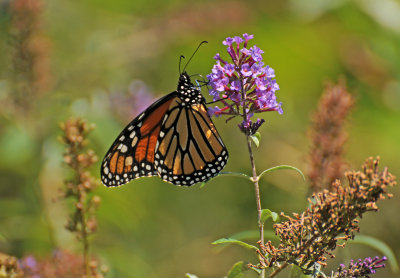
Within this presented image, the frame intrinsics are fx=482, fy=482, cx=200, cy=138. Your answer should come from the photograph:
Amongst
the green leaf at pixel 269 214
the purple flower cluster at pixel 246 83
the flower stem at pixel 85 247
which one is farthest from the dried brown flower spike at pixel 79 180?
the green leaf at pixel 269 214

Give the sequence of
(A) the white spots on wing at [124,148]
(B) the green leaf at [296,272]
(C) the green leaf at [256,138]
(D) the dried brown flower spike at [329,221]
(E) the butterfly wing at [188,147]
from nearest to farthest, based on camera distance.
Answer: (D) the dried brown flower spike at [329,221] < (B) the green leaf at [296,272] < (C) the green leaf at [256,138] < (E) the butterfly wing at [188,147] < (A) the white spots on wing at [124,148]

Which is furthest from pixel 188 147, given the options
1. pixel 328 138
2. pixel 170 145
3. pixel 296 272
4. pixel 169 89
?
pixel 169 89

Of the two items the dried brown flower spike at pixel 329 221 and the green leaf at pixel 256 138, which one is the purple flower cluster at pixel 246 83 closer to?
the green leaf at pixel 256 138

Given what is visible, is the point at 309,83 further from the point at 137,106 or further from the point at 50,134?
the point at 50,134

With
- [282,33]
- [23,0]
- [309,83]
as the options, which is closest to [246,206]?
[309,83]

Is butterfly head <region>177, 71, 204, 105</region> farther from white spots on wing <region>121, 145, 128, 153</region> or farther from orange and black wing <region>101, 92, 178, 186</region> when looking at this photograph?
white spots on wing <region>121, 145, 128, 153</region>

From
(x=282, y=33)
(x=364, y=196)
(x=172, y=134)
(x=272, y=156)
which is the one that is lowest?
(x=364, y=196)

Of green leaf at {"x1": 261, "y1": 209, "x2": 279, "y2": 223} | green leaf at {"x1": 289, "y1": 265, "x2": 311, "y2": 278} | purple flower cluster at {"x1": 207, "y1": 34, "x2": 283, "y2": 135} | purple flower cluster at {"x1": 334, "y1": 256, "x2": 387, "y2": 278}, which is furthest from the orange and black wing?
purple flower cluster at {"x1": 334, "y1": 256, "x2": 387, "y2": 278}

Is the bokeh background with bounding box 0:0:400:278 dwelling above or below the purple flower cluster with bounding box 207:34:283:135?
above
